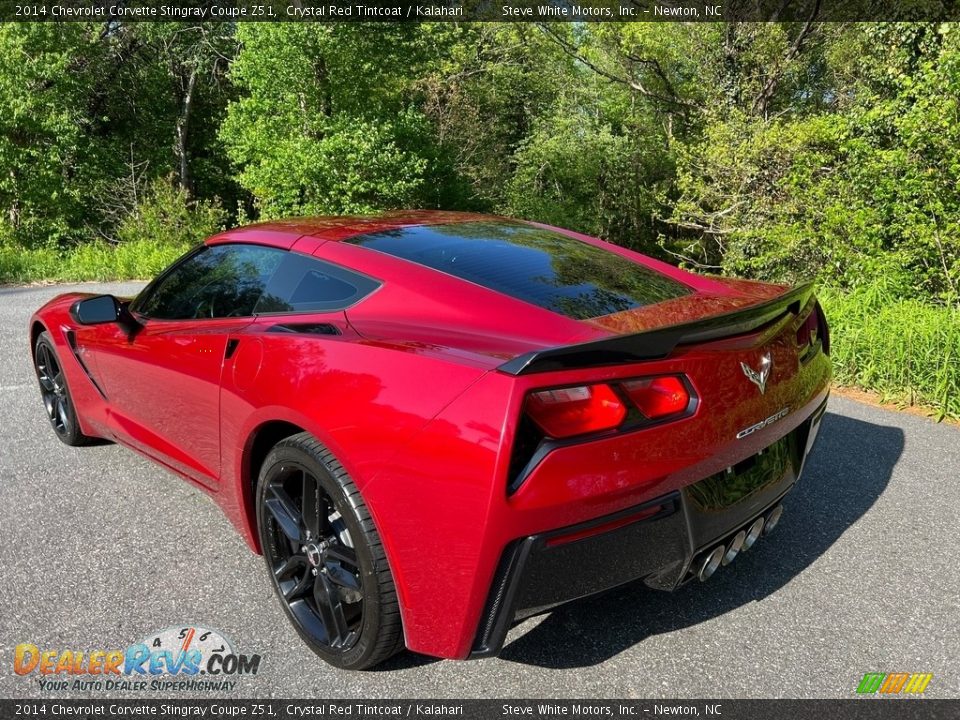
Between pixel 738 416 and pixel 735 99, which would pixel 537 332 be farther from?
pixel 735 99

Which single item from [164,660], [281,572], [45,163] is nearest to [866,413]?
[281,572]

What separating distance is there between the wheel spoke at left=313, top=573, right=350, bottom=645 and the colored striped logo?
154cm

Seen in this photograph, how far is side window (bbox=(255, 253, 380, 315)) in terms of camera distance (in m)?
2.40

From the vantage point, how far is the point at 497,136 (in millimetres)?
26281

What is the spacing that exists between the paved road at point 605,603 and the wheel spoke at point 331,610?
0.38ft

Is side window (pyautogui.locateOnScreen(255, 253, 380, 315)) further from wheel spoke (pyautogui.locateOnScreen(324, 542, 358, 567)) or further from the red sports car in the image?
wheel spoke (pyautogui.locateOnScreen(324, 542, 358, 567))

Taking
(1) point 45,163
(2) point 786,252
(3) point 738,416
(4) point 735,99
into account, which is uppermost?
(4) point 735,99

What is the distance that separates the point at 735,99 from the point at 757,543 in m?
16.5

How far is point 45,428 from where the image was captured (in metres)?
4.49

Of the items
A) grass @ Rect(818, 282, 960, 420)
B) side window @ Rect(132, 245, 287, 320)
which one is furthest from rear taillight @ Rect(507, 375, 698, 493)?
grass @ Rect(818, 282, 960, 420)

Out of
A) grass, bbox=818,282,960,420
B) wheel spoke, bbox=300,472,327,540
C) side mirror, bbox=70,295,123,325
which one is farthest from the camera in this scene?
grass, bbox=818,282,960,420

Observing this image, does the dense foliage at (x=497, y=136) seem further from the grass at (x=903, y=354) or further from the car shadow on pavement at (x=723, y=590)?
the car shadow on pavement at (x=723, y=590)

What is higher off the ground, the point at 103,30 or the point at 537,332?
the point at 103,30

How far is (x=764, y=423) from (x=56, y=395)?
13.2 ft
